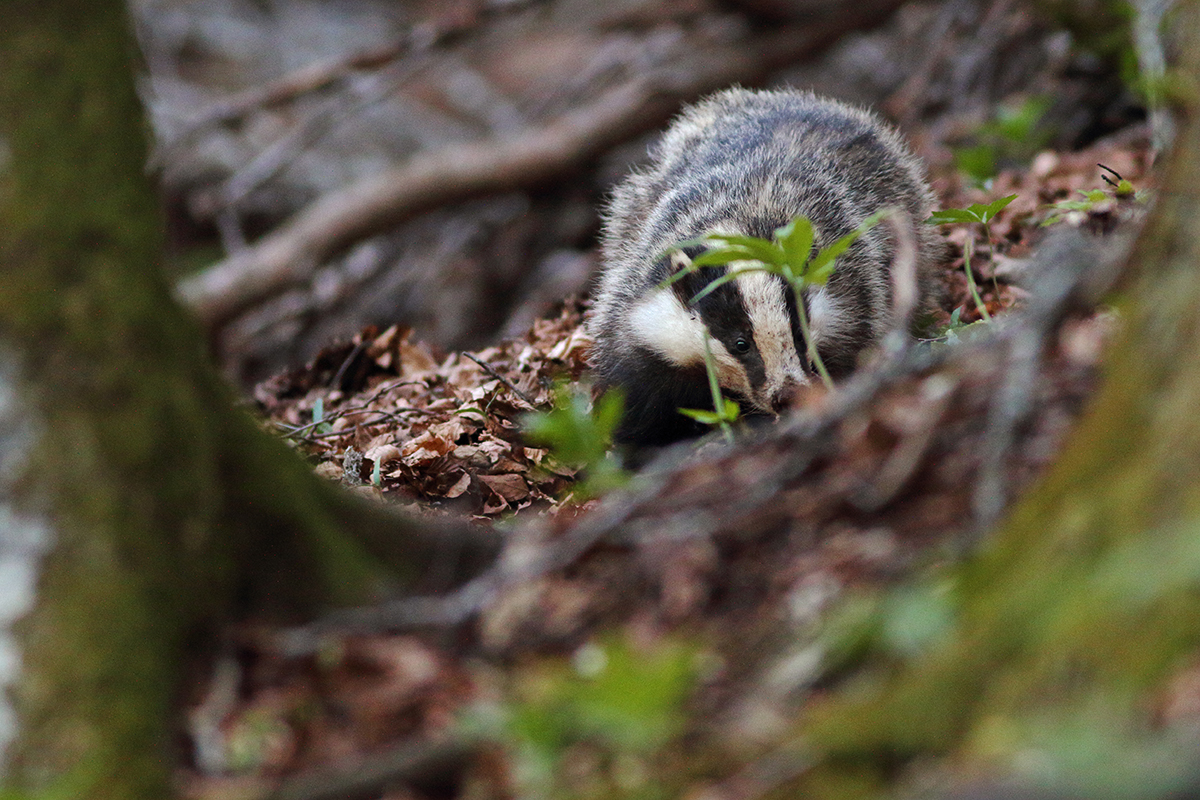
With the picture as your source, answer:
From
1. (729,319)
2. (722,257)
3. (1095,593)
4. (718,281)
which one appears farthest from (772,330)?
(1095,593)

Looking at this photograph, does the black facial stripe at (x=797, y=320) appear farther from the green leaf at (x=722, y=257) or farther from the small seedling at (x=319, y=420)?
the small seedling at (x=319, y=420)

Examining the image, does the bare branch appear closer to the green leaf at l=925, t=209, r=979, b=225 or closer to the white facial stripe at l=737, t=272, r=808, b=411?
the white facial stripe at l=737, t=272, r=808, b=411

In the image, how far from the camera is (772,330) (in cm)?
433

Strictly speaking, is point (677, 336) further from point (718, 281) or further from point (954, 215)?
point (718, 281)

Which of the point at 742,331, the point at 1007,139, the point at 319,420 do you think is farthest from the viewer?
the point at 1007,139

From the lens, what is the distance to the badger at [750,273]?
4.45 metres

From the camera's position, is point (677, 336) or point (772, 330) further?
point (677, 336)

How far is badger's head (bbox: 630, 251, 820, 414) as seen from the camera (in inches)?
171

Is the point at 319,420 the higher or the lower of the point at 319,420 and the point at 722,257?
the higher

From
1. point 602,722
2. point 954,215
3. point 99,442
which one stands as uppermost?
point 954,215

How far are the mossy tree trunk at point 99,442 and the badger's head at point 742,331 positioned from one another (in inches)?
91.3

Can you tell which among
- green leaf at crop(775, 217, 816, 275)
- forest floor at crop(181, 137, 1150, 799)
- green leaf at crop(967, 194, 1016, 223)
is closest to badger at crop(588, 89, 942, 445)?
green leaf at crop(967, 194, 1016, 223)

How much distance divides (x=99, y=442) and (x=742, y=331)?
2804 mm

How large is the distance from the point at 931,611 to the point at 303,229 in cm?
631
